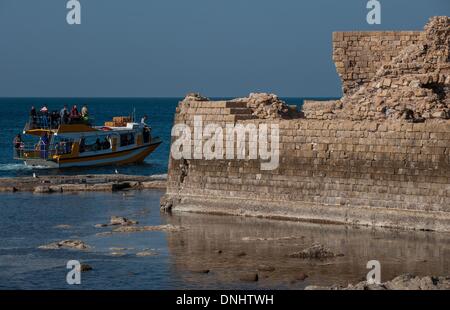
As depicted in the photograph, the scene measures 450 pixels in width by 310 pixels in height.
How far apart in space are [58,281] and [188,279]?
2062 mm

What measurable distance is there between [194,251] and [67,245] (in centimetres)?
246

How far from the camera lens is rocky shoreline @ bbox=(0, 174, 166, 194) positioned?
30109 mm

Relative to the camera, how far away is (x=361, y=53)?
2567cm

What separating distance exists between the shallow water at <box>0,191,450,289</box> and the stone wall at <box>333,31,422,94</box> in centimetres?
480

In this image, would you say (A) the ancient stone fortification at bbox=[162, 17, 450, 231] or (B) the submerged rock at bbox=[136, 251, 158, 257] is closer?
(B) the submerged rock at bbox=[136, 251, 158, 257]

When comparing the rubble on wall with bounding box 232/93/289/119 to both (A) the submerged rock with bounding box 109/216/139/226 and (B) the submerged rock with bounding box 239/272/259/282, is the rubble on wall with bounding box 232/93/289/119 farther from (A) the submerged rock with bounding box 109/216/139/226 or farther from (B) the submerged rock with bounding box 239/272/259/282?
(B) the submerged rock with bounding box 239/272/259/282

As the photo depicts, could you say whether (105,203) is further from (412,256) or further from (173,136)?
(412,256)

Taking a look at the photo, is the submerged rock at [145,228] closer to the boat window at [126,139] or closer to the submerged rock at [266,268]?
the submerged rock at [266,268]

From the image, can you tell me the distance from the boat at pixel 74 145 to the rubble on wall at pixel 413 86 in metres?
18.8

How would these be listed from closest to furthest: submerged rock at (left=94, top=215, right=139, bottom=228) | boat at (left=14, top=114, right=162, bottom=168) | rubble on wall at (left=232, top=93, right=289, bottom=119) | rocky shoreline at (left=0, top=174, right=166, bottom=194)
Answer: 1. submerged rock at (left=94, top=215, right=139, bottom=228)
2. rubble on wall at (left=232, top=93, right=289, bottom=119)
3. rocky shoreline at (left=0, top=174, right=166, bottom=194)
4. boat at (left=14, top=114, right=162, bottom=168)

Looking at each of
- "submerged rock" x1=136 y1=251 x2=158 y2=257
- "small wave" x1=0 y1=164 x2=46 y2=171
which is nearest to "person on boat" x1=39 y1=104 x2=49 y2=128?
"small wave" x1=0 y1=164 x2=46 y2=171

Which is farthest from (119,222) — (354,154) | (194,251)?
(354,154)

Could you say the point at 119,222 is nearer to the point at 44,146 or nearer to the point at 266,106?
the point at 266,106
